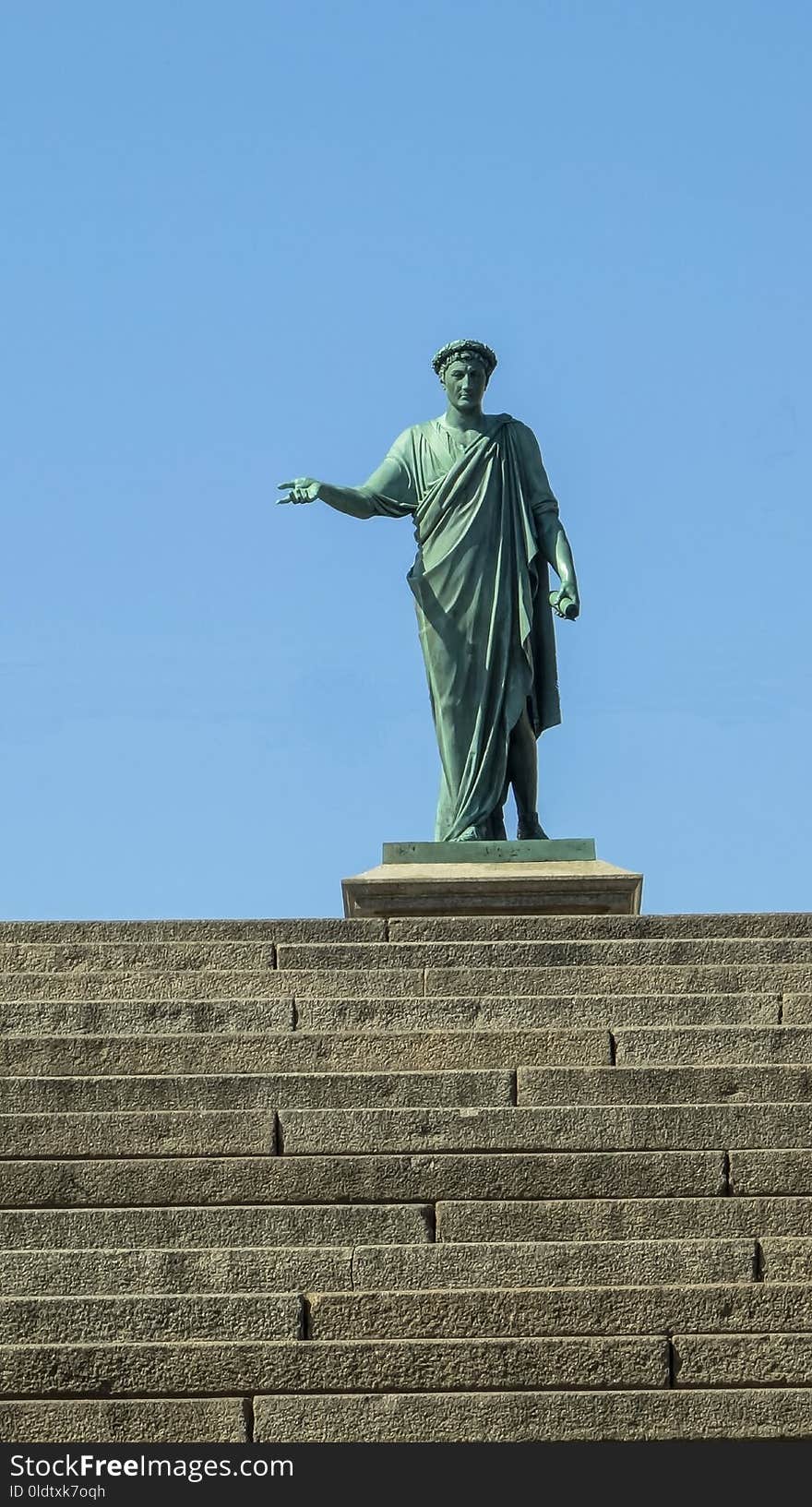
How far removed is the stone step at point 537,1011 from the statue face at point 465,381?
4847mm

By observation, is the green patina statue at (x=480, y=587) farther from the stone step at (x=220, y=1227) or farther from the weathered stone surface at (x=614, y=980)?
the stone step at (x=220, y=1227)

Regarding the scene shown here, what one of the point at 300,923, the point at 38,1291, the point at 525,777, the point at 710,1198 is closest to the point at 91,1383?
the point at 38,1291

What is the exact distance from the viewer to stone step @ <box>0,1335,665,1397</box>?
827 centimetres

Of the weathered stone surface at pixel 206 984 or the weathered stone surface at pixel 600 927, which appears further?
the weathered stone surface at pixel 600 927

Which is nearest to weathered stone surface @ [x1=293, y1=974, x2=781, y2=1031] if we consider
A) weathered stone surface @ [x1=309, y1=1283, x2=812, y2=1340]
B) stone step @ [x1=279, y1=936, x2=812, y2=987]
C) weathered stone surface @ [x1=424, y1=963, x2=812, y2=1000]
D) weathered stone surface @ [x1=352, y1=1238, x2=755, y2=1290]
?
weathered stone surface @ [x1=424, y1=963, x2=812, y2=1000]

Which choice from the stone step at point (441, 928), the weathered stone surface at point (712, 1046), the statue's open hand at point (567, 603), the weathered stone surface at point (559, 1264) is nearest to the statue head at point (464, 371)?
the statue's open hand at point (567, 603)

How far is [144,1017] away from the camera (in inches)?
399

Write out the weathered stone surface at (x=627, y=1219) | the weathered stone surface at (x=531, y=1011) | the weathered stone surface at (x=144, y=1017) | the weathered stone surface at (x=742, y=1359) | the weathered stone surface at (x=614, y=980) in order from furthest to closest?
the weathered stone surface at (x=614, y=980)
the weathered stone surface at (x=144, y=1017)
the weathered stone surface at (x=531, y=1011)
the weathered stone surface at (x=627, y=1219)
the weathered stone surface at (x=742, y=1359)

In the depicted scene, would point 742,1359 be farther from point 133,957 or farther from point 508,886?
point 508,886

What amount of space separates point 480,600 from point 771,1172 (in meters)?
5.38

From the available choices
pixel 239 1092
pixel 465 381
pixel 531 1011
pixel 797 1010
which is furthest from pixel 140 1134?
pixel 465 381

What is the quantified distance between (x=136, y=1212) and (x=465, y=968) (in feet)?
6.79

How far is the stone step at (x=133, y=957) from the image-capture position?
1070 centimetres

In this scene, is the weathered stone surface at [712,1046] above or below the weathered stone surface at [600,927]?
below
